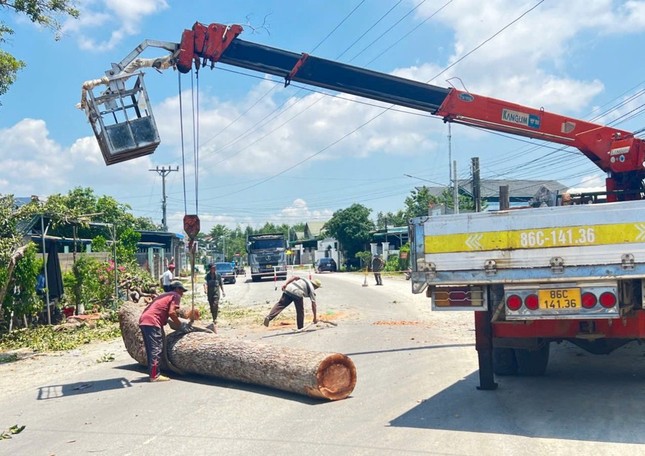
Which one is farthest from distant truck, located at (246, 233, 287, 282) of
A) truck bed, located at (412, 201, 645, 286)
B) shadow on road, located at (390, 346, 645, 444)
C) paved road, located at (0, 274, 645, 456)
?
truck bed, located at (412, 201, 645, 286)

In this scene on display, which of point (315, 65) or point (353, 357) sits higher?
point (315, 65)

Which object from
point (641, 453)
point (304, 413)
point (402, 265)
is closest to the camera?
point (641, 453)

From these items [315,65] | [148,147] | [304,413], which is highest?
[315,65]

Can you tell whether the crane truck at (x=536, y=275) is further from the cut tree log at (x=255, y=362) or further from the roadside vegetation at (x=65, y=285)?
the roadside vegetation at (x=65, y=285)

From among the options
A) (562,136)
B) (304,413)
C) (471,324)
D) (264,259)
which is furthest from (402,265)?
(304,413)

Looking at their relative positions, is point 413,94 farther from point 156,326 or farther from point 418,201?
point 418,201

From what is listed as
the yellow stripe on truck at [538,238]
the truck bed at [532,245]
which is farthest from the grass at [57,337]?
the yellow stripe on truck at [538,238]

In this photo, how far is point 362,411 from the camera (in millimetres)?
7578

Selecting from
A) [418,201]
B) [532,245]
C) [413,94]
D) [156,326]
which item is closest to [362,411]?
[532,245]

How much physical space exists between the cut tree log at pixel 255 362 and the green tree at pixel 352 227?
56.1 meters

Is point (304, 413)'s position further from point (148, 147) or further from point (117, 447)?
point (148, 147)

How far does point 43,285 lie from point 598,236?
16391mm

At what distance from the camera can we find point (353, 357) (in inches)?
462

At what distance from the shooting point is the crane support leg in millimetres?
7691
